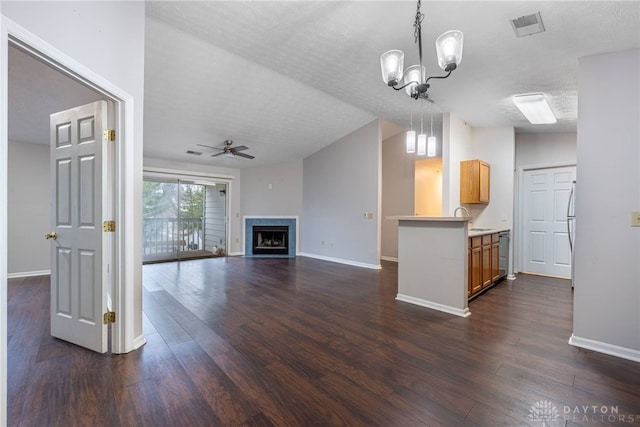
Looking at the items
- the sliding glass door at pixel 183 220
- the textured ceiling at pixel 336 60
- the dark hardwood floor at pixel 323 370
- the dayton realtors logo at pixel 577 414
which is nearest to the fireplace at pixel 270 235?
the sliding glass door at pixel 183 220

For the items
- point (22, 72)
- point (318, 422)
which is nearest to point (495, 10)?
point (318, 422)

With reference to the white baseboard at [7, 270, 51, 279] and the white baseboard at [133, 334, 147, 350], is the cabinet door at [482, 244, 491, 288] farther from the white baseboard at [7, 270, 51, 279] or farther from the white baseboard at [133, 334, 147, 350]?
the white baseboard at [7, 270, 51, 279]

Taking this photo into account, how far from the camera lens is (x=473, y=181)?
4.78 m

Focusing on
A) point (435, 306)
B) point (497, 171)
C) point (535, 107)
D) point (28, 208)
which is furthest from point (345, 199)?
point (28, 208)

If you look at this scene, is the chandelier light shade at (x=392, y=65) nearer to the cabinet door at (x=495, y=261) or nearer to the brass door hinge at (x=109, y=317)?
the brass door hinge at (x=109, y=317)

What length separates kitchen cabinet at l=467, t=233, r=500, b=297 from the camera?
3543 mm

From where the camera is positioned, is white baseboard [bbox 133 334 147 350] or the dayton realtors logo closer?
the dayton realtors logo

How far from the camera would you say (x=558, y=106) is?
381 cm

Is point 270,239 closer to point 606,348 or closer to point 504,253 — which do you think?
point 504,253

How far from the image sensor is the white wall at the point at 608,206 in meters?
2.19

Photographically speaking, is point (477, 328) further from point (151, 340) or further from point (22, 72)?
point (22, 72)

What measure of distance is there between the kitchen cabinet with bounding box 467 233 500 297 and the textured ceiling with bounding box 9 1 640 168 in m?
1.99

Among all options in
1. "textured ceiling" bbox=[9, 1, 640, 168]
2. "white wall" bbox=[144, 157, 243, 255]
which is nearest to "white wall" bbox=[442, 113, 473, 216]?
"textured ceiling" bbox=[9, 1, 640, 168]

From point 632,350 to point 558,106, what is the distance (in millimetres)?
3149
